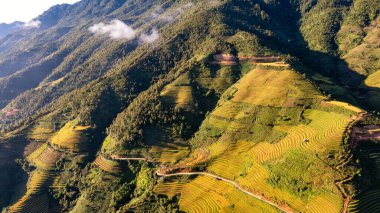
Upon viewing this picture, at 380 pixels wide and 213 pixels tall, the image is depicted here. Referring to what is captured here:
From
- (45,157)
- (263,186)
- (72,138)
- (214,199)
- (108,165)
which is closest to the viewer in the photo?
(263,186)

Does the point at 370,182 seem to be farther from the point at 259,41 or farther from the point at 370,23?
the point at 370,23

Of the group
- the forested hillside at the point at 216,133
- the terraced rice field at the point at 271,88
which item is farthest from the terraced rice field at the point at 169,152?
the terraced rice field at the point at 271,88

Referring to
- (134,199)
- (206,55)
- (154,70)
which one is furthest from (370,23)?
(134,199)

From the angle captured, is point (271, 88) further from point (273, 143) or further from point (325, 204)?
point (325, 204)

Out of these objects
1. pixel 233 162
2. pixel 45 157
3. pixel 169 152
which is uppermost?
pixel 233 162

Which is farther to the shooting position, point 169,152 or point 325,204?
point 169,152

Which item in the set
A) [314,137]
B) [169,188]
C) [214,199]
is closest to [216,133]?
[169,188]

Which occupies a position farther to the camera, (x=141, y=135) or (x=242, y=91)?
(x=242, y=91)
